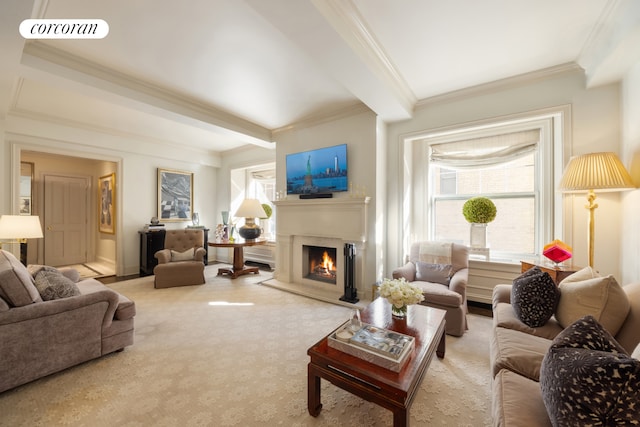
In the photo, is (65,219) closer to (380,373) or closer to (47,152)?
(47,152)

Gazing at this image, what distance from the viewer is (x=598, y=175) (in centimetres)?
210

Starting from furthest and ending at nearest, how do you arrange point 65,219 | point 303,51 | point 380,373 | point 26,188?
1. point 65,219
2. point 26,188
3. point 303,51
4. point 380,373

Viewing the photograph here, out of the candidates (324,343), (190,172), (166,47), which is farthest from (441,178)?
(190,172)

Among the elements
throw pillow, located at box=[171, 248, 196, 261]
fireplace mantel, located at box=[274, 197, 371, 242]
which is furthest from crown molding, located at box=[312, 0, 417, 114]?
throw pillow, located at box=[171, 248, 196, 261]

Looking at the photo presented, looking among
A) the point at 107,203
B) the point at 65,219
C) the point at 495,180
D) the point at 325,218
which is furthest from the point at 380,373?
the point at 65,219

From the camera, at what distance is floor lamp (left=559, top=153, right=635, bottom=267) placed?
2.06 meters

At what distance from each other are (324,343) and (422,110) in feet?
10.4

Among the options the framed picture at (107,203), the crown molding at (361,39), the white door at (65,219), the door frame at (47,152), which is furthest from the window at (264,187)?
the white door at (65,219)

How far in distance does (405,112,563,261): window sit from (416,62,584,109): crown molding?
40cm

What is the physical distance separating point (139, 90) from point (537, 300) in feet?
14.1

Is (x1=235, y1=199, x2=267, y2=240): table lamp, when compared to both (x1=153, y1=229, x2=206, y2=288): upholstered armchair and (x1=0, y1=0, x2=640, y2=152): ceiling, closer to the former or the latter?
(x1=153, y1=229, x2=206, y2=288): upholstered armchair

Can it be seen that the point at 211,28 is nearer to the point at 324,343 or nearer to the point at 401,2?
the point at 401,2

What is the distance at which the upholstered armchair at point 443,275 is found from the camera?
2449mm

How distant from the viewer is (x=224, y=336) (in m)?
2.44
